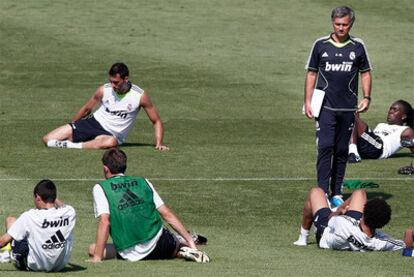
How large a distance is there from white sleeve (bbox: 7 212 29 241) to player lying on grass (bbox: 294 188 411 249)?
12.7 ft

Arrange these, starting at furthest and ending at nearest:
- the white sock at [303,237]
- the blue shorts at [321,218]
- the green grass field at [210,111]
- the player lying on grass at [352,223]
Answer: the green grass field at [210,111] → the white sock at [303,237] → the blue shorts at [321,218] → the player lying on grass at [352,223]

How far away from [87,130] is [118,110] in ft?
2.53

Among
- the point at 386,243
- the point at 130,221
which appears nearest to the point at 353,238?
the point at 386,243

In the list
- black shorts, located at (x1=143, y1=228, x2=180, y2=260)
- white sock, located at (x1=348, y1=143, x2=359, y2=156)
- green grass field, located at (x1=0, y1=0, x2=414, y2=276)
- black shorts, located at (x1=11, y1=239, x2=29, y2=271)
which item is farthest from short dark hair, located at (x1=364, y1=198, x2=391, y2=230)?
white sock, located at (x1=348, y1=143, x2=359, y2=156)

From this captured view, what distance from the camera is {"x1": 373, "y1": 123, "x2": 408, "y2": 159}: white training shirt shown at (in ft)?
81.4

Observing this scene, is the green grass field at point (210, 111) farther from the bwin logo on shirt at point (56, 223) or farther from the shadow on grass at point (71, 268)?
the bwin logo on shirt at point (56, 223)

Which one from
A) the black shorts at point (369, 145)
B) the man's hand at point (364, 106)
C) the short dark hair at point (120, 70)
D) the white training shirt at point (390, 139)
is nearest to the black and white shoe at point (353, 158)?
the black shorts at point (369, 145)

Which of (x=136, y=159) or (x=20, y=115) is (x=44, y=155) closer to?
(x=136, y=159)

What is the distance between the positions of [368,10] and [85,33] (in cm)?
918

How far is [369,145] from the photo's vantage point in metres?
24.6

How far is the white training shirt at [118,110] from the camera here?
985 inches

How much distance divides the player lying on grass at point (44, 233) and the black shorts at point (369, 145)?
10.3 meters

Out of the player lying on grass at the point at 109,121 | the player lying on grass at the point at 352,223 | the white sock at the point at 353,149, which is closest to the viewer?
the player lying on grass at the point at 352,223

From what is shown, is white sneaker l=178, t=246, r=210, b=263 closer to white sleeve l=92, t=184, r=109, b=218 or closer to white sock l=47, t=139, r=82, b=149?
white sleeve l=92, t=184, r=109, b=218
